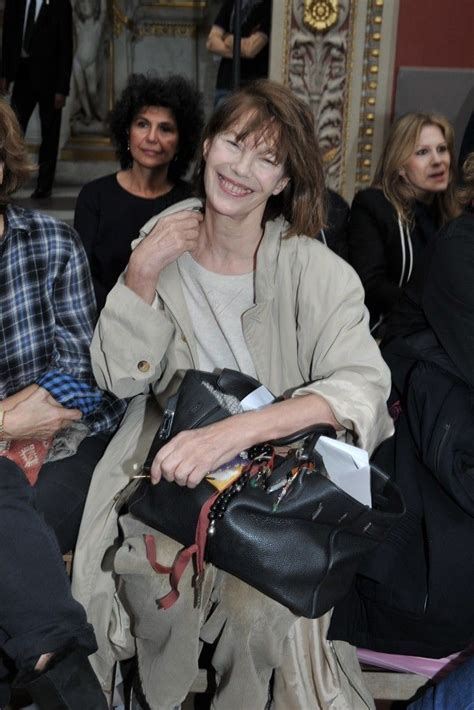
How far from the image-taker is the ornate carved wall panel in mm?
4473

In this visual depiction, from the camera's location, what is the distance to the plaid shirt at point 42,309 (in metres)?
2.10

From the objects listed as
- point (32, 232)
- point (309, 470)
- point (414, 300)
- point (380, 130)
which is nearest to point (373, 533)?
point (309, 470)

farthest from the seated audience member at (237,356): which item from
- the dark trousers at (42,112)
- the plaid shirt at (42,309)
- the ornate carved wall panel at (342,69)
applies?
the dark trousers at (42,112)

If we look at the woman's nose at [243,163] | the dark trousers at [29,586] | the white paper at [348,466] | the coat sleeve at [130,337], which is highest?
the woman's nose at [243,163]

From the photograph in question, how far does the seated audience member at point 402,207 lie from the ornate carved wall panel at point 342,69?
1.34 metres

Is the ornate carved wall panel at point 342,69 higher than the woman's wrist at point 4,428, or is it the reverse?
the ornate carved wall panel at point 342,69

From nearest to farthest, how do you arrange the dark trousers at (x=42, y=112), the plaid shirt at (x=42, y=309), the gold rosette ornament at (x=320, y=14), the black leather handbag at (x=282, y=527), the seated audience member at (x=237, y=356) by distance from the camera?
1. the black leather handbag at (x=282, y=527)
2. the seated audience member at (x=237, y=356)
3. the plaid shirt at (x=42, y=309)
4. the gold rosette ornament at (x=320, y=14)
5. the dark trousers at (x=42, y=112)

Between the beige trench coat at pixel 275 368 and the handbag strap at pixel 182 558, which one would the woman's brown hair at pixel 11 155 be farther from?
the handbag strap at pixel 182 558

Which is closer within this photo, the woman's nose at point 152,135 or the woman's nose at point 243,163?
the woman's nose at point 243,163

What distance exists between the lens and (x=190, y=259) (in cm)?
211

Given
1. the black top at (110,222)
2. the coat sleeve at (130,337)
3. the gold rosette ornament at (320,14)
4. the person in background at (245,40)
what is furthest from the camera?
the gold rosette ornament at (320,14)

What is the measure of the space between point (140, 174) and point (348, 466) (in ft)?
5.85

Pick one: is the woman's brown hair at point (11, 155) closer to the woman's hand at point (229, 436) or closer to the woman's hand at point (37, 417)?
the woman's hand at point (37, 417)

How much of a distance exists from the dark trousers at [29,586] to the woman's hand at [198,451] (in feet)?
0.87
